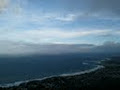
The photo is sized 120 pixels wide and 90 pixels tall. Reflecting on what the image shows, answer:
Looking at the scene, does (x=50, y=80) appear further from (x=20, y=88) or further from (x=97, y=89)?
(x=97, y=89)

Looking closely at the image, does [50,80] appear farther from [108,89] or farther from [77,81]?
[108,89]

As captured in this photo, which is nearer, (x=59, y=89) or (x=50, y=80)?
(x=59, y=89)

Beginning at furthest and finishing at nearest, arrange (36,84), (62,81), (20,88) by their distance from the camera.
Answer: (62,81), (36,84), (20,88)

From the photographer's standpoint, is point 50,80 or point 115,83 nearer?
point 115,83

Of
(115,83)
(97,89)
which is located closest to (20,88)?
(97,89)

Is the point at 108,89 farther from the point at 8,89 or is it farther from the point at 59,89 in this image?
the point at 8,89

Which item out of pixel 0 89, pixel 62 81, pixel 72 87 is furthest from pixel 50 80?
pixel 0 89

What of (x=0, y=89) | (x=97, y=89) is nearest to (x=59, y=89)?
(x=97, y=89)

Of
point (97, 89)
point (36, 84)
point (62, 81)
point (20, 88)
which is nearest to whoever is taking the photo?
point (97, 89)
